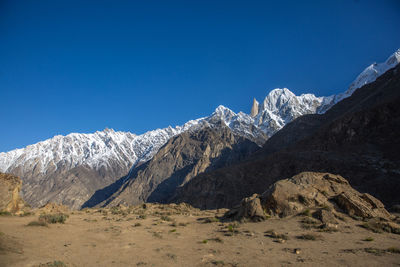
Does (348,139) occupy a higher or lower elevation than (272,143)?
lower

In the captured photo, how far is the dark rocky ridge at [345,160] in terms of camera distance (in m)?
55.9

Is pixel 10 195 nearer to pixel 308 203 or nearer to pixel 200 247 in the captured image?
pixel 200 247

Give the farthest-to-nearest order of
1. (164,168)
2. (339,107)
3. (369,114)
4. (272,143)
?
(164,168), (272,143), (339,107), (369,114)

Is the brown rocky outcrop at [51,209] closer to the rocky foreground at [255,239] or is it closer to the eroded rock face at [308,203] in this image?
the rocky foreground at [255,239]

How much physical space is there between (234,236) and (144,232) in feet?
19.2

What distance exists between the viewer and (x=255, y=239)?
42.3 ft

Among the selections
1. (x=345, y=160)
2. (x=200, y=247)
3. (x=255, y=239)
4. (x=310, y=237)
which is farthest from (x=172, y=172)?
(x=310, y=237)

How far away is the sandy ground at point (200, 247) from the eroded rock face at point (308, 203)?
4.90 feet

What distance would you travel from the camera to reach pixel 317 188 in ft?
64.6

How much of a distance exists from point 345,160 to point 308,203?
5648 cm

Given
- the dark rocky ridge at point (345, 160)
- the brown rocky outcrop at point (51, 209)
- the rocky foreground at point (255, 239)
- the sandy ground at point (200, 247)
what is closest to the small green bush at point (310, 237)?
the rocky foreground at point (255, 239)

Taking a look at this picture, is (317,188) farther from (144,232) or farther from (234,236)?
(144,232)

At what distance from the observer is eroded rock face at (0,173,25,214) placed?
1878 cm

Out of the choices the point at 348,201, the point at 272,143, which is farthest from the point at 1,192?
the point at 272,143
